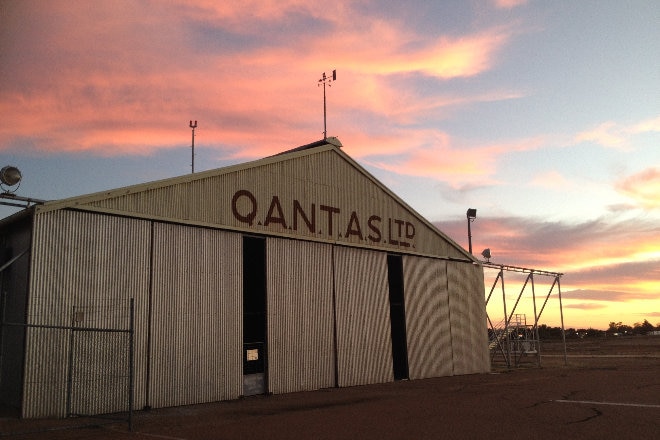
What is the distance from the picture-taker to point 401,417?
15.7 metres

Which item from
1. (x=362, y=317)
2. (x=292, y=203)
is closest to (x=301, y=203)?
(x=292, y=203)

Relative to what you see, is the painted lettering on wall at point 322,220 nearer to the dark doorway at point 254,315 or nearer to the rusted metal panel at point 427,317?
the dark doorway at point 254,315

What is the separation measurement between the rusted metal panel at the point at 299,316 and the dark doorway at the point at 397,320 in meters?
4.78

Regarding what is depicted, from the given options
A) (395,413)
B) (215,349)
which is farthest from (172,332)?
(395,413)

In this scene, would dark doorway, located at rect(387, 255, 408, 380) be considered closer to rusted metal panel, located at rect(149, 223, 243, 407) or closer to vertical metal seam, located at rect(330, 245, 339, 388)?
vertical metal seam, located at rect(330, 245, 339, 388)

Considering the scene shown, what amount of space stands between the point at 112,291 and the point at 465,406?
11.8 metres

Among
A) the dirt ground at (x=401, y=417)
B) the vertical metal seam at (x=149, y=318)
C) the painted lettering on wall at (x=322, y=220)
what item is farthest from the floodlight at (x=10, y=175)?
the painted lettering on wall at (x=322, y=220)

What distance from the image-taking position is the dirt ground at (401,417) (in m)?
13.3

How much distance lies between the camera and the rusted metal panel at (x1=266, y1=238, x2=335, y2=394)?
887 inches

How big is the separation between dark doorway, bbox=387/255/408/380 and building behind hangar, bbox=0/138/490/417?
73 mm

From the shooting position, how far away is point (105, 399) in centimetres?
1725

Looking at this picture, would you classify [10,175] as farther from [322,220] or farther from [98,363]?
[322,220]

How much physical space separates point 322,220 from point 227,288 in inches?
233

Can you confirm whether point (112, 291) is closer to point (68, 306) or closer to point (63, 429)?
point (68, 306)
